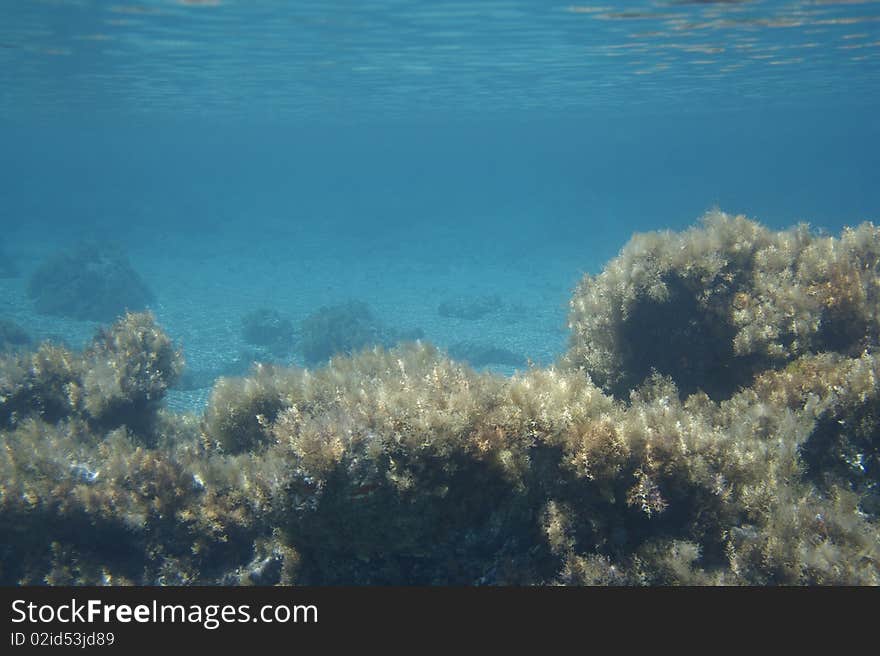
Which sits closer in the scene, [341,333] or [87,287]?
[341,333]

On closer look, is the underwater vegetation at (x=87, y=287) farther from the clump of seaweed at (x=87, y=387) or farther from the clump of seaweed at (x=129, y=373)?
the clump of seaweed at (x=87, y=387)

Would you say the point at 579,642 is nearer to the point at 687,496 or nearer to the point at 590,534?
the point at 590,534

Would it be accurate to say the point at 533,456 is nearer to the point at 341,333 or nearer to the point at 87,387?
the point at 87,387

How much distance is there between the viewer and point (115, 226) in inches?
2365

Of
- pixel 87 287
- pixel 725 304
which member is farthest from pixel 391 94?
pixel 725 304

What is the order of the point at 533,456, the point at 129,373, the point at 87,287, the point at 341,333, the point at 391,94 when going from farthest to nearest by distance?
the point at 391,94 → the point at 87,287 → the point at 341,333 → the point at 129,373 → the point at 533,456

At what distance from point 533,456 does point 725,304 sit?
413 centimetres

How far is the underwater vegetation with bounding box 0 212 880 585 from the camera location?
408 cm

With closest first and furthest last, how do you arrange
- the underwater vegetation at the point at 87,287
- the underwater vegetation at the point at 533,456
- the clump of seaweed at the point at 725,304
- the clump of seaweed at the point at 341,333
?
the underwater vegetation at the point at 533,456 < the clump of seaweed at the point at 725,304 < the clump of seaweed at the point at 341,333 < the underwater vegetation at the point at 87,287

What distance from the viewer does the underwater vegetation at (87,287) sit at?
82.1ft

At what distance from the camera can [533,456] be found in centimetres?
433

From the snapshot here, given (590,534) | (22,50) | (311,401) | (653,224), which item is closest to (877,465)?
(590,534)

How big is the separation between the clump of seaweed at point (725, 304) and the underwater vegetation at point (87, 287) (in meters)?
24.1

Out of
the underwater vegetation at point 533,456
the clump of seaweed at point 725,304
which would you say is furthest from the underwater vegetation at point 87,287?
the clump of seaweed at point 725,304
